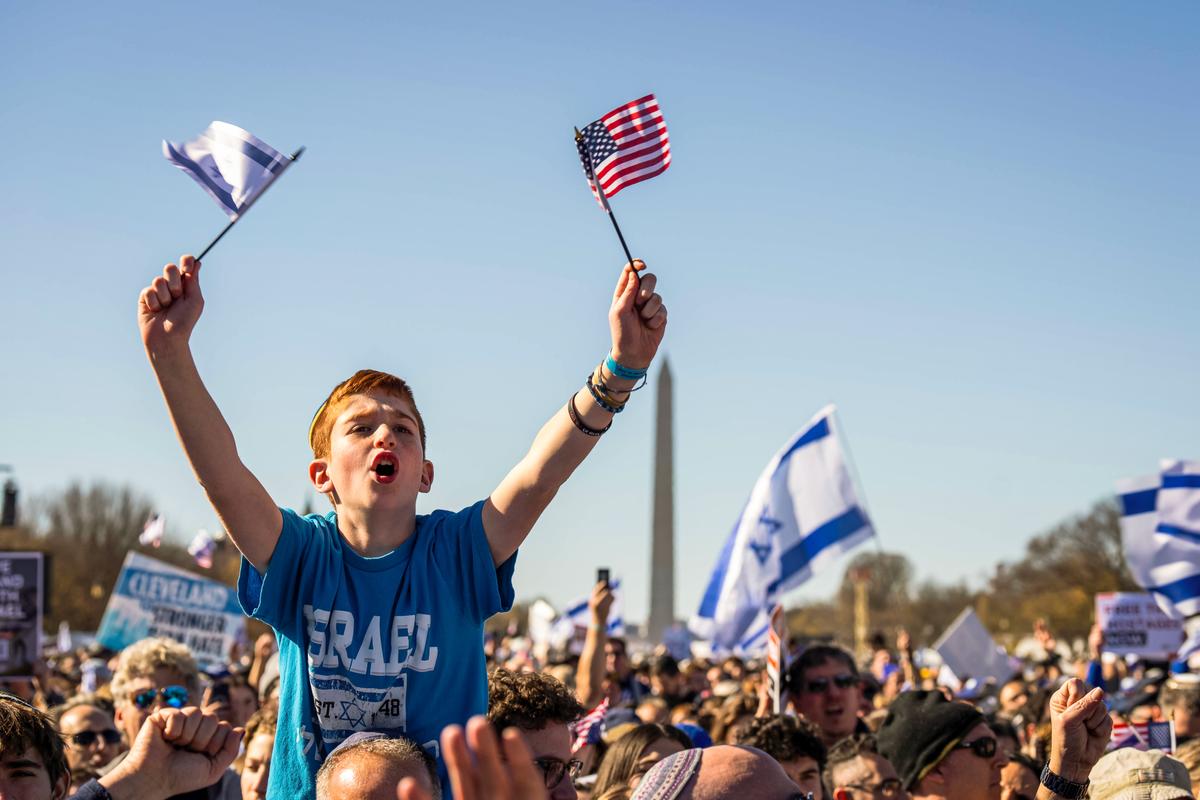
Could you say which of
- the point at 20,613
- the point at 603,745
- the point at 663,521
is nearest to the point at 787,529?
the point at 603,745

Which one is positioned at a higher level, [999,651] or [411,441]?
[411,441]

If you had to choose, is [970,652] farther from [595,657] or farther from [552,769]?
[552,769]

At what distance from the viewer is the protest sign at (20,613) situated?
10727 millimetres

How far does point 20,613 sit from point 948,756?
27.6ft

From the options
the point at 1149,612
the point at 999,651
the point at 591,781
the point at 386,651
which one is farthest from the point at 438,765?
the point at 1149,612

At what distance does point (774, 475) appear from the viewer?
11.6 metres

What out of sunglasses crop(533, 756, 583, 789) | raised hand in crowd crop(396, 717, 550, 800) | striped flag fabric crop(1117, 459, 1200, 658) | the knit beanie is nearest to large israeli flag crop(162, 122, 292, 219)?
sunglasses crop(533, 756, 583, 789)

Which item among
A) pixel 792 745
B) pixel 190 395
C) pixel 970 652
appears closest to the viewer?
pixel 190 395

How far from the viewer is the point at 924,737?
203 inches

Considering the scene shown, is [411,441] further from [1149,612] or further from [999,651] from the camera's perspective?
[1149,612]

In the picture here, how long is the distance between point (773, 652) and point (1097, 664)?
15.0ft

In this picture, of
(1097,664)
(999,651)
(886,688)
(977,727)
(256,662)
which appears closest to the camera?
(977,727)

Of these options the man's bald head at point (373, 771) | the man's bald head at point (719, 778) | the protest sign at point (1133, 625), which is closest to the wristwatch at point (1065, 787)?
the man's bald head at point (719, 778)

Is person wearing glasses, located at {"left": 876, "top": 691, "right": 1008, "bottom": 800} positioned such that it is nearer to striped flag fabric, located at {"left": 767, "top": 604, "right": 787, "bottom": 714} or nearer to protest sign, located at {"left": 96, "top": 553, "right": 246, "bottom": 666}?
striped flag fabric, located at {"left": 767, "top": 604, "right": 787, "bottom": 714}
